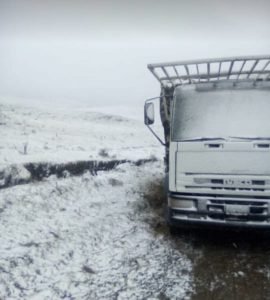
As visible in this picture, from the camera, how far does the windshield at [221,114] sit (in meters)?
5.96

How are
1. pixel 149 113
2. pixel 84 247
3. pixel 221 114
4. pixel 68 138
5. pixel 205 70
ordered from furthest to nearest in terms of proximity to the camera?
pixel 68 138, pixel 205 70, pixel 149 113, pixel 221 114, pixel 84 247

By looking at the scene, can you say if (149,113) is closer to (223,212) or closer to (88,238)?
(223,212)

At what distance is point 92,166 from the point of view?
11.6 metres

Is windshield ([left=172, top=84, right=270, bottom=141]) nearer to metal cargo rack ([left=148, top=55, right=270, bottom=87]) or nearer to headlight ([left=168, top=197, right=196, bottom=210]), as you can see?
metal cargo rack ([left=148, top=55, right=270, bottom=87])

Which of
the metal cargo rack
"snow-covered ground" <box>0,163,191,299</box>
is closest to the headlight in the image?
"snow-covered ground" <box>0,163,191,299</box>

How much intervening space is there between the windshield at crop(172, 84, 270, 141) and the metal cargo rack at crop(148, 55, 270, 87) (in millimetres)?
893

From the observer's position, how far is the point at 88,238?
6.44 metres

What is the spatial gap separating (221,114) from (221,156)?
88cm

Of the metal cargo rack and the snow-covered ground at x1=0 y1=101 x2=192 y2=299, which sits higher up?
the metal cargo rack

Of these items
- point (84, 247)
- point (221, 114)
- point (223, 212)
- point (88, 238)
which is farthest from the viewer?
point (88, 238)

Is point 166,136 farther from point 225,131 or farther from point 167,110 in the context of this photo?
point 225,131

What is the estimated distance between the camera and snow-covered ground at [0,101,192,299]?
15.6 ft

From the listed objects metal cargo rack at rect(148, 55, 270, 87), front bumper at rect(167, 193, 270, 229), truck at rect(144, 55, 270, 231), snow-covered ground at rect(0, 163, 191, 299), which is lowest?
snow-covered ground at rect(0, 163, 191, 299)

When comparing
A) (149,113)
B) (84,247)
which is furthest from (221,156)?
(84,247)
